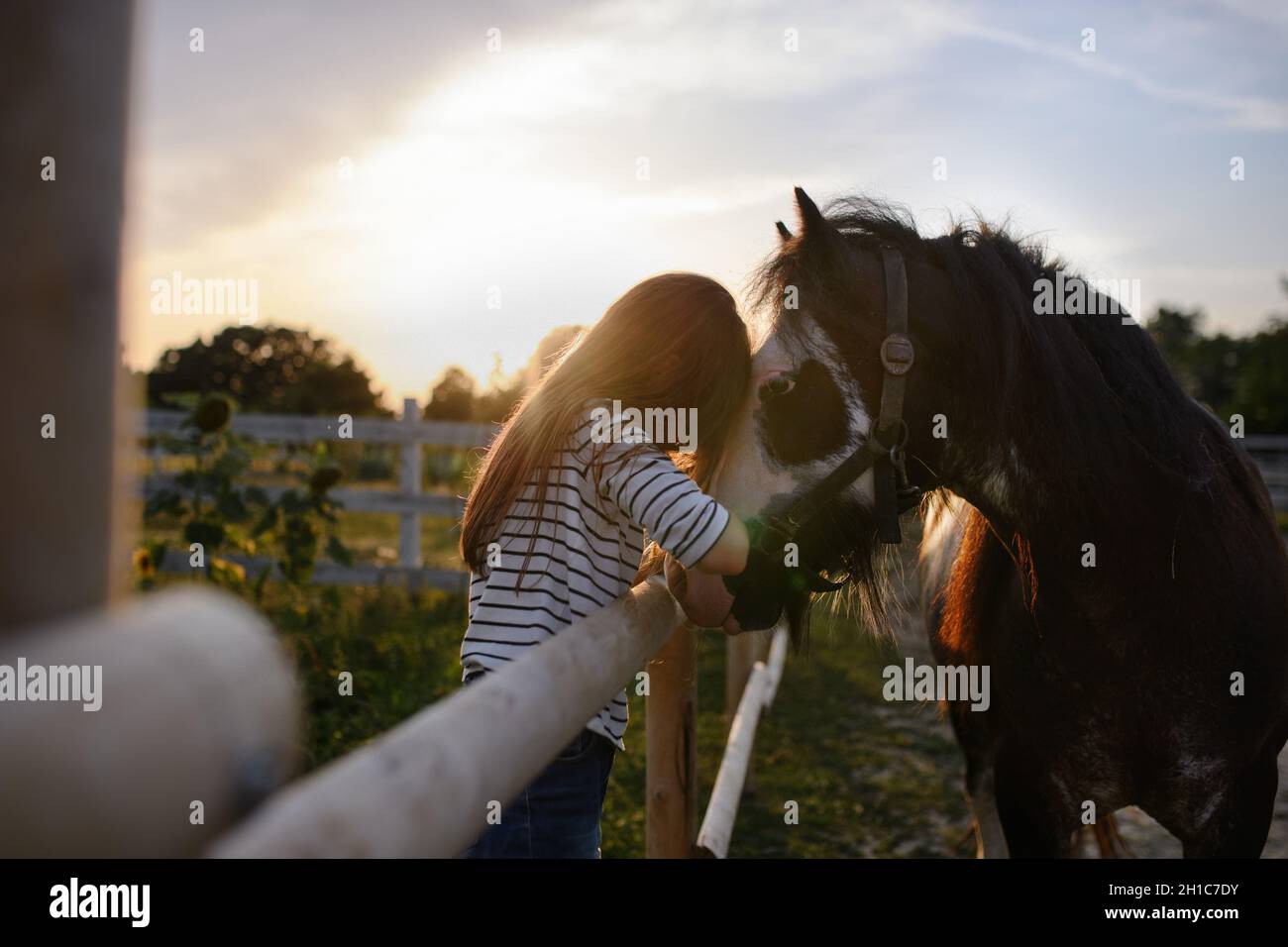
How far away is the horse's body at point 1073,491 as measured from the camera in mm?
2273

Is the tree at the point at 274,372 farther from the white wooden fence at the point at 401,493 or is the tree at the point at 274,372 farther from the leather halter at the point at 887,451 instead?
the leather halter at the point at 887,451

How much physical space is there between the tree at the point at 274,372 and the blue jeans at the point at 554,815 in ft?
101

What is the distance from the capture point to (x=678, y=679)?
8.84ft

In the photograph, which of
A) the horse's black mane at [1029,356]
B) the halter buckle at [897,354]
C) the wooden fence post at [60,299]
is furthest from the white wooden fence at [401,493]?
the wooden fence post at [60,299]

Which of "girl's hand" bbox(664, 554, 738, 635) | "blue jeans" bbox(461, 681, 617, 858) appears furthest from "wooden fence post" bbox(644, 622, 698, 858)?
"blue jeans" bbox(461, 681, 617, 858)

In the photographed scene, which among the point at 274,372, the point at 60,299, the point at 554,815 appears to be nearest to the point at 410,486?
the point at 554,815

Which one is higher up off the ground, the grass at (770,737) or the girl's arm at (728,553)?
the girl's arm at (728,553)

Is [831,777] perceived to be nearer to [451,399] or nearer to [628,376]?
[628,376]

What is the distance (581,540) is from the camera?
6.75 ft

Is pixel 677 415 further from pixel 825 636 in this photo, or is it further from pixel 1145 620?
pixel 825 636

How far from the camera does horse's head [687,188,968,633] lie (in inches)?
88.3

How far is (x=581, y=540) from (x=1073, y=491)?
4.22 ft
